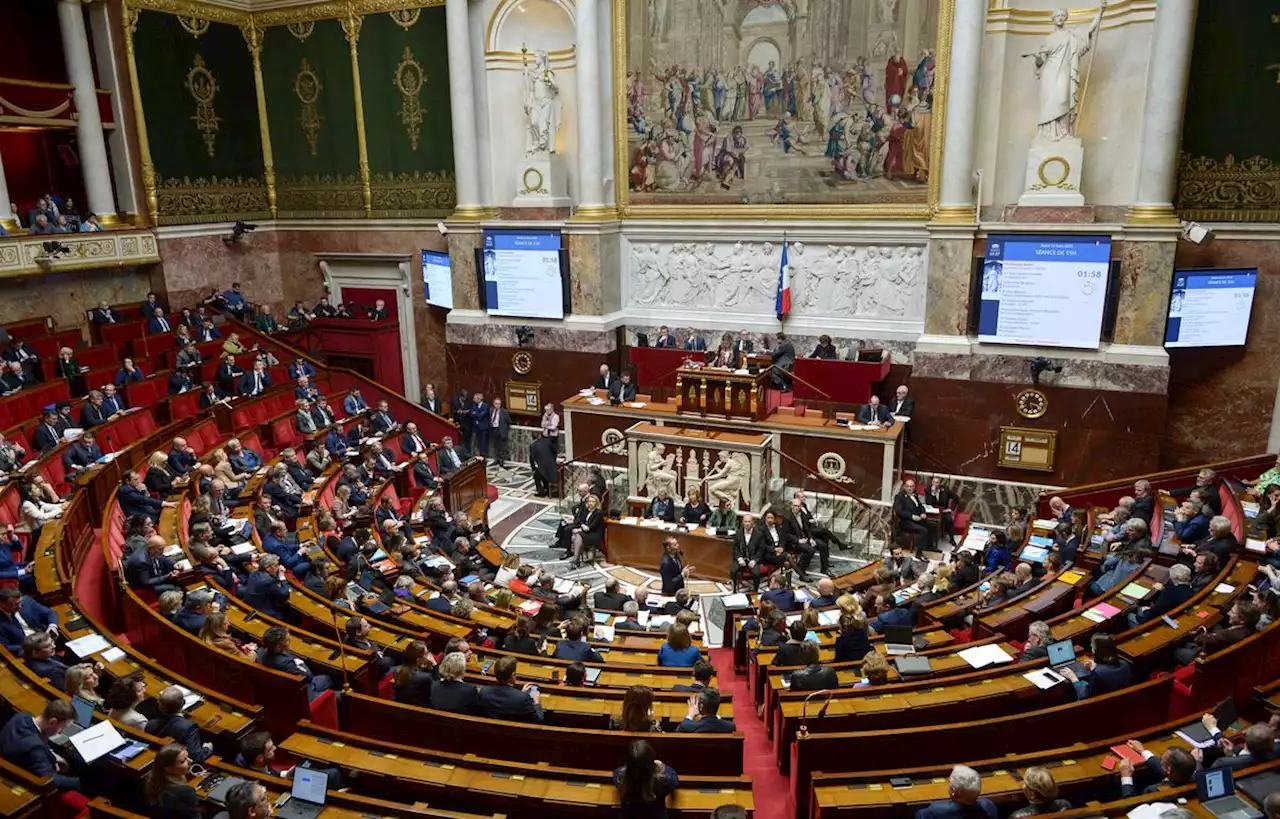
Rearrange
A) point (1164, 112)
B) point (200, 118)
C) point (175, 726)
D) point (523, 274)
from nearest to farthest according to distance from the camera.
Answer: point (175, 726) → point (1164, 112) → point (523, 274) → point (200, 118)

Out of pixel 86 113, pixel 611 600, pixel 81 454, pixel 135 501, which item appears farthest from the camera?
pixel 86 113

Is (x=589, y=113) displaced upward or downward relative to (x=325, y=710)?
upward

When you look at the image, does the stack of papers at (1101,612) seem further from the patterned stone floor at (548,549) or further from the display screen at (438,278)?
the display screen at (438,278)

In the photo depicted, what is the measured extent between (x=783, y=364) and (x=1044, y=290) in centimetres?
446

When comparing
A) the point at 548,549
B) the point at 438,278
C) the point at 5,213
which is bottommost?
the point at 548,549

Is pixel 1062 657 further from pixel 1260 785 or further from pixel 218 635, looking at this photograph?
pixel 218 635

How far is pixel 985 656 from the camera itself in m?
7.31

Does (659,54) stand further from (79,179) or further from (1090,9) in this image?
(79,179)

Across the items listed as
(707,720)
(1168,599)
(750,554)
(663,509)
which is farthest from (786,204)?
(707,720)

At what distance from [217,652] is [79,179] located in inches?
625

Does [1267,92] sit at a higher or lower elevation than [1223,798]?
higher

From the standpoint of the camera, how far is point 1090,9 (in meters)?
13.9

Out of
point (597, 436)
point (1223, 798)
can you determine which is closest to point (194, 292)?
point (597, 436)

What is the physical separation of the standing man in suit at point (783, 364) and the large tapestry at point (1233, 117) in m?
6.59
